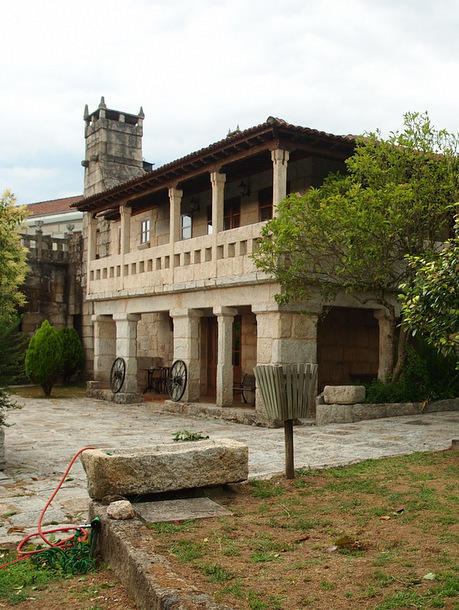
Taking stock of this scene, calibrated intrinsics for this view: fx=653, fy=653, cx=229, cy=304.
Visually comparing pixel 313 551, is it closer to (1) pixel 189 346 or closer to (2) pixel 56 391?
(1) pixel 189 346

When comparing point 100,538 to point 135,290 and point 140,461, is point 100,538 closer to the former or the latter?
point 140,461

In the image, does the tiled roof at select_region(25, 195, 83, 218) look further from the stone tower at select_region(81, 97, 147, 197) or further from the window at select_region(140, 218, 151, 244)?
the window at select_region(140, 218, 151, 244)

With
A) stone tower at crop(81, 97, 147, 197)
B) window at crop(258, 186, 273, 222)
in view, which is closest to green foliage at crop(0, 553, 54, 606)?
window at crop(258, 186, 273, 222)

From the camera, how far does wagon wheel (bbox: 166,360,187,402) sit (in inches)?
579

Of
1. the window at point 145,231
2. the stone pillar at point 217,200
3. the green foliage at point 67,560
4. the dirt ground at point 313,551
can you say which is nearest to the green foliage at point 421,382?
the stone pillar at point 217,200

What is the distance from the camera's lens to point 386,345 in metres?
13.3

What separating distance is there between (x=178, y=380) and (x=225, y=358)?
1.73m

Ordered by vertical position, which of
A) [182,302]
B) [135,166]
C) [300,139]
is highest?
[135,166]

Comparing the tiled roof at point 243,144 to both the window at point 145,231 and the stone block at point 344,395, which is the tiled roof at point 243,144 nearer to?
the window at point 145,231

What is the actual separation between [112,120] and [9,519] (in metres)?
18.3

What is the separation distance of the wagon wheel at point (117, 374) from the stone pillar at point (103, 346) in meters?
1.10

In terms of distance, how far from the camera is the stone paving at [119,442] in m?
6.05

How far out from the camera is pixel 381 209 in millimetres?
10664

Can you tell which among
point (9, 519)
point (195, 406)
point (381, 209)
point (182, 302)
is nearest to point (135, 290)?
point (182, 302)
